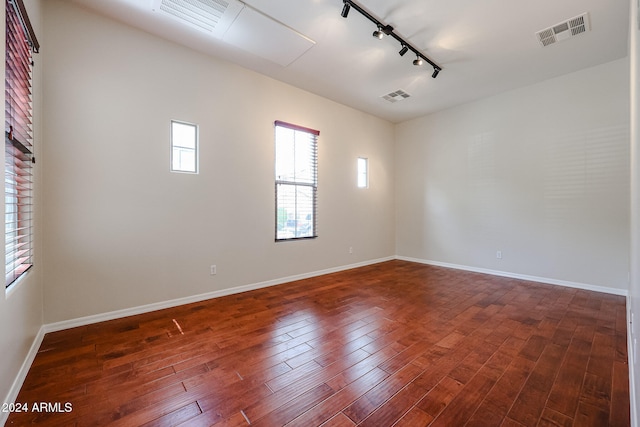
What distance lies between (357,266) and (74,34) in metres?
4.89

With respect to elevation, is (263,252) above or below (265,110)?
below

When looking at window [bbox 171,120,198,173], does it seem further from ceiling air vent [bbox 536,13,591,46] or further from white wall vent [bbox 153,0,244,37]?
ceiling air vent [bbox 536,13,591,46]

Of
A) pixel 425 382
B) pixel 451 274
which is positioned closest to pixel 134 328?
pixel 425 382

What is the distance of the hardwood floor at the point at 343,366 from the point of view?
144 centimetres

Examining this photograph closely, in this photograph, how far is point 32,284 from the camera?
81.1 inches

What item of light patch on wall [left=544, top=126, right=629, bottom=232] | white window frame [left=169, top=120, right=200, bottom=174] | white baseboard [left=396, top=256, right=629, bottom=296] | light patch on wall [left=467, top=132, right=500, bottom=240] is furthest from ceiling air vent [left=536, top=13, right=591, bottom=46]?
white window frame [left=169, top=120, right=200, bottom=174]

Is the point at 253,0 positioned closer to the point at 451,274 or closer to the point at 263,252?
the point at 263,252

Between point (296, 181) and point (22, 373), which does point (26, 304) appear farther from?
point (296, 181)

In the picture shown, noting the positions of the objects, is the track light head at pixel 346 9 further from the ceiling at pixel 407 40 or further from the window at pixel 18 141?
the window at pixel 18 141

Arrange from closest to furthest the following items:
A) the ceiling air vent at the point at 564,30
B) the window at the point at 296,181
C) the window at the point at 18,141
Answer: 1. the window at the point at 18,141
2. the ceiling air vent at the point at 564,30
3. the window at the point at 296,181

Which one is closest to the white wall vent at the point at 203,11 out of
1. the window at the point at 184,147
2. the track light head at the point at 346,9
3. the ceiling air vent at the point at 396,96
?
the track light head at the point at 346,9

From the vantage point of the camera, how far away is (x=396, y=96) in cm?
444

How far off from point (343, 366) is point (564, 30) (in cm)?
403

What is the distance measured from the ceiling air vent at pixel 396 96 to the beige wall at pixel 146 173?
140cm
